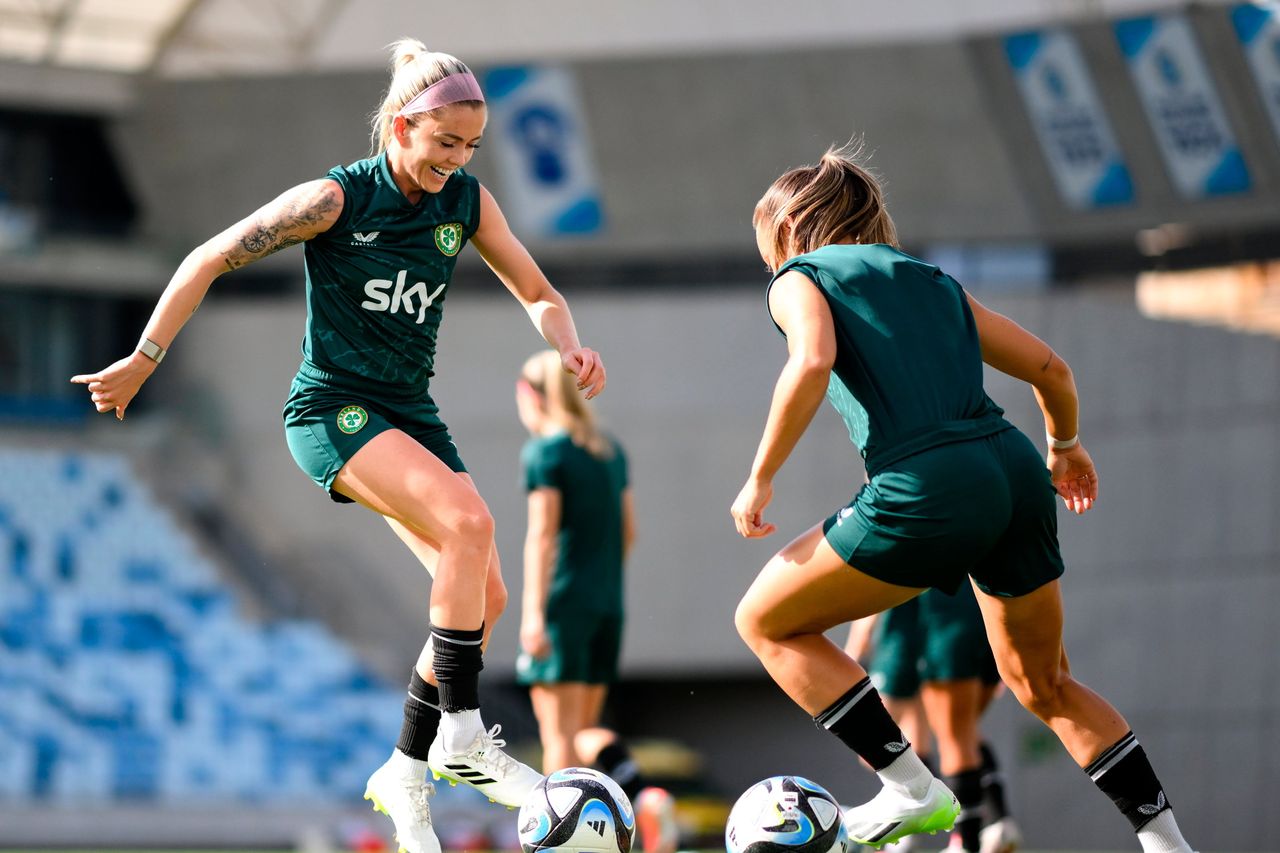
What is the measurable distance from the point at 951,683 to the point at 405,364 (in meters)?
2.94

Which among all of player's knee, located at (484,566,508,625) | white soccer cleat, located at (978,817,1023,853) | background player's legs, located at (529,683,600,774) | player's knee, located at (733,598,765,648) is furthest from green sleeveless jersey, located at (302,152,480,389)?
white soccer cleat, located at (978,817,1023,853)

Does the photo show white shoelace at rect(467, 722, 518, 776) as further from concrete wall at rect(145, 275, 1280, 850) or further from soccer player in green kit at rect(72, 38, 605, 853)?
concrete wall at rect(145, 275, 1280, 850)

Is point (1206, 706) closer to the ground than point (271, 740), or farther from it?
closer to the ground

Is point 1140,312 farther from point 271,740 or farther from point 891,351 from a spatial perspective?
point 891,351

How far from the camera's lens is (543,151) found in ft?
67.7

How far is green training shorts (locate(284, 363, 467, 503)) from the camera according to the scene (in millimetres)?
4441

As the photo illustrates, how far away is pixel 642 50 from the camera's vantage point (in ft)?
66.7

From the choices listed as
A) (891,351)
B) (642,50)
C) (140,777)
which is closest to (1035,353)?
(891,351)

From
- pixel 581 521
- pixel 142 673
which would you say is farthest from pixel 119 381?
pixel 142 673

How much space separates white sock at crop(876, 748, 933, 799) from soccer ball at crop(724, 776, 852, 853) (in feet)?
0.57

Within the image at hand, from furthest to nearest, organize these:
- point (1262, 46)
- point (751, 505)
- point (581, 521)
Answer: point (1262, 46), point (581, 521), point (751, 505)

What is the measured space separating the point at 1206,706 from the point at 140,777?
43.3 feet

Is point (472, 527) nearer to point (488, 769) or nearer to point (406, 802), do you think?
point (488, 769)

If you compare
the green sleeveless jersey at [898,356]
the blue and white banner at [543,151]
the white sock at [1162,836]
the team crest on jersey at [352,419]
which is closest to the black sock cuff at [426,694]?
the team crest on jersey at [352,419]
